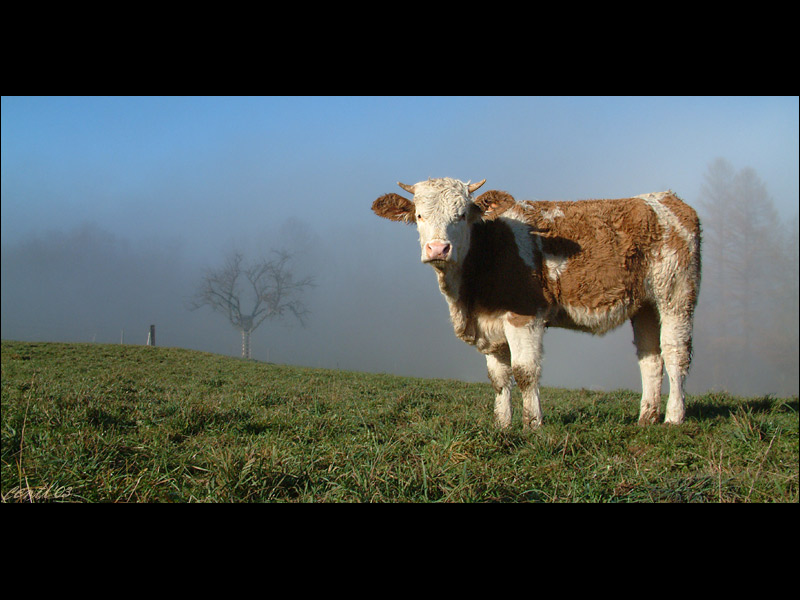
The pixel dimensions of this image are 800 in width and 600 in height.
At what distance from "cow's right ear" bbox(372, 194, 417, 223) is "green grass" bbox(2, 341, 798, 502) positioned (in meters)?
2.64

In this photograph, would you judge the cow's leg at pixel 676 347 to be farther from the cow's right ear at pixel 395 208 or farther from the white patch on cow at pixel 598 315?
the cow's right ear at pixel 395 208

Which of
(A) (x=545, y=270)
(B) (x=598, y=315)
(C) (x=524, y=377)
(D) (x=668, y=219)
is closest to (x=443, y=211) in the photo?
(A) (x=545, y=270)

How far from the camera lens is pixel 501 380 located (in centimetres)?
695

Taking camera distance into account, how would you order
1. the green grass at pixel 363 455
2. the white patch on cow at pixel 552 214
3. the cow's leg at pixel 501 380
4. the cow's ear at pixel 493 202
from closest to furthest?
the green grass at pixel 363 455, the cow's ear at pixel 493 202, the cow's leg at pixel 501 380, the white patch on cow at pixel 552 214

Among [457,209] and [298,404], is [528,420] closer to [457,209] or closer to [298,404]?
[457,209]

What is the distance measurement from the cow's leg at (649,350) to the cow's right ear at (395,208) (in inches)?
171

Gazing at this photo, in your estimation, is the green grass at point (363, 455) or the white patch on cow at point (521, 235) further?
the white patch on cow at point (521, 235)

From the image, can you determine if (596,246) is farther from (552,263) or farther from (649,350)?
(649,350)

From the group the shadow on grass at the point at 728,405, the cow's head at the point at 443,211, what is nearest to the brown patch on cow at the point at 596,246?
the cow's head at the point at 443,211

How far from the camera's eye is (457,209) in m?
6.12

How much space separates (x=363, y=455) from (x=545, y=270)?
158 inches

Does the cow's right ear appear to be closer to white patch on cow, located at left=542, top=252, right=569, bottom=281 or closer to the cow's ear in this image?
the cow's ear

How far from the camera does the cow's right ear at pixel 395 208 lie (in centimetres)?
674

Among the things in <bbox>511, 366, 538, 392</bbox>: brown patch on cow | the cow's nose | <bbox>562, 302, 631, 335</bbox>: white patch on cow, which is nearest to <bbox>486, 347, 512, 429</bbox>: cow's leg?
<bbox>511, 366, 538, 392</bbox>: brown patch on cow
